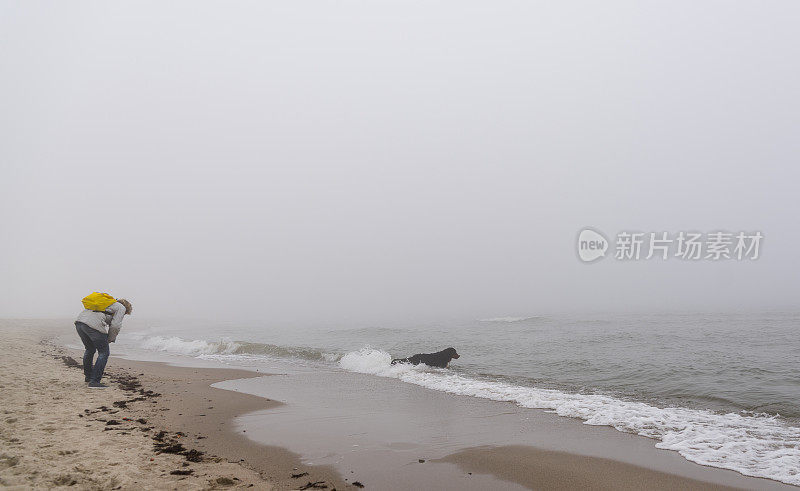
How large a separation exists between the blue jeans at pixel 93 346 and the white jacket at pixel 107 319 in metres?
0.10

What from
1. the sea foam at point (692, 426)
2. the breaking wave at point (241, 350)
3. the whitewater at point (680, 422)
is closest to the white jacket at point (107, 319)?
the whitewater at point (680, 422)

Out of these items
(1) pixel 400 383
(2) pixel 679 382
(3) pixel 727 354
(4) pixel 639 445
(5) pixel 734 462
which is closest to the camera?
(5) pixel 734 462

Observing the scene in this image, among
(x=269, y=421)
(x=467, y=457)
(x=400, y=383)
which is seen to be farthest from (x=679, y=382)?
(x=269, y=421)

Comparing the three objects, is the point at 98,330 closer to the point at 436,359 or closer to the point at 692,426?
the point at 436,359

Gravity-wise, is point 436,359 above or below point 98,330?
below

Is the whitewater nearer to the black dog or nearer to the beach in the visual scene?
the beach

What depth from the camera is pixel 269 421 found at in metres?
7.30

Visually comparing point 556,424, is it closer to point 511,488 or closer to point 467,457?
point 467,457

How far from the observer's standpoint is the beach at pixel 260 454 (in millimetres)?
4395

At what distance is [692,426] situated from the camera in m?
6.78

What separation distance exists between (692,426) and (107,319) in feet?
37.1

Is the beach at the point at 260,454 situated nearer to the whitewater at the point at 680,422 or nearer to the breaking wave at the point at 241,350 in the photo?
the whitewater at the point at 680,422

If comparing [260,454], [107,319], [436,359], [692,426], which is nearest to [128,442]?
[260,454]

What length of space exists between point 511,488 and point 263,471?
2816mm
